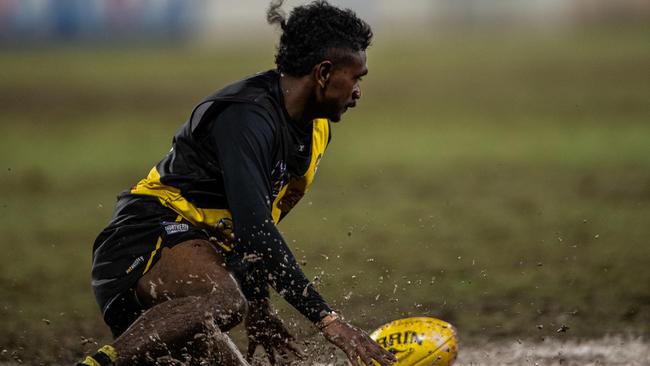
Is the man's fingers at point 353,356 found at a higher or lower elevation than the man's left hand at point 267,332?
higher

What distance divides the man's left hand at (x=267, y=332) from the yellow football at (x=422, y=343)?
0.49 m

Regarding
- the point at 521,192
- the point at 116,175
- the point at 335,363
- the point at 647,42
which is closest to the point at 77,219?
the point at 116,175

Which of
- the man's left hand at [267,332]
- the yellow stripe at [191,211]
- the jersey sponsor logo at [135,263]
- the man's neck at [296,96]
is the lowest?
the man's left hand at [267,332]

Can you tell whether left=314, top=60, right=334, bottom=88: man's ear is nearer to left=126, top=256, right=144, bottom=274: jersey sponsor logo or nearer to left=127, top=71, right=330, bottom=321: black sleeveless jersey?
left=127, top=71, right=330, bottom=321: black sleeveless jersey

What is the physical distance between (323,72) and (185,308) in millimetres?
1302

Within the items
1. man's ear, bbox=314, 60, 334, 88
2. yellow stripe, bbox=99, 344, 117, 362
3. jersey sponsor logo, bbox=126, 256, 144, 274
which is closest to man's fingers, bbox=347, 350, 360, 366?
yellow stripe, bbox=99, 344, 117, 362

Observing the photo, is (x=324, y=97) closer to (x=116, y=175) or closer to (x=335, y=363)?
(x=335, y=363)

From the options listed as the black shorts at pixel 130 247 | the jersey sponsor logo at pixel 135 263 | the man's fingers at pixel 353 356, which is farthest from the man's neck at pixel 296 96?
the man's fingers at pixel 353 356

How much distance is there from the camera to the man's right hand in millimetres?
5004

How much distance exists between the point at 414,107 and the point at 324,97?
20.6 metres

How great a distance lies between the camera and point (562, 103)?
80.6 feet

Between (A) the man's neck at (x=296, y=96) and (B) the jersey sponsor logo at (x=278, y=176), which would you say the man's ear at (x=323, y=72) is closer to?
(A) the man's neck at (x=296, y=96)

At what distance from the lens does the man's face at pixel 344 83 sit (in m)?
5.62

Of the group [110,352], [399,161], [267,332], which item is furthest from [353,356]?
[399,161]
